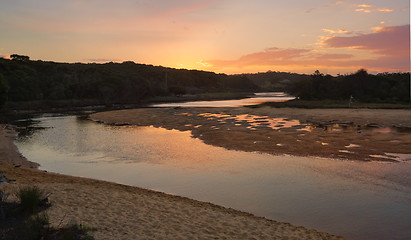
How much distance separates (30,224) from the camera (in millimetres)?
7965

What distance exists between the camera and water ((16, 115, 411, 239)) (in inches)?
432

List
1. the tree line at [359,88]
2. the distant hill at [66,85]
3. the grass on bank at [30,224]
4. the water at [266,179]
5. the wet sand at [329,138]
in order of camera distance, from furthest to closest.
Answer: the distant hill at [66,85] < the tree line at [359,88] < the wet sand at [329,138] < the water at [266,179] < the grass on bank at [30,224]

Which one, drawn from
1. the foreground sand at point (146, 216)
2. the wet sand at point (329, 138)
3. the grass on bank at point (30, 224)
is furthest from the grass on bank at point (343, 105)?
the grass on bank at point (30, 224)

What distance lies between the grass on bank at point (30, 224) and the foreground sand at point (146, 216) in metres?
0.44

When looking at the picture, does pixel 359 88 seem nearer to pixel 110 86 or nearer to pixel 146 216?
pixel 146 216

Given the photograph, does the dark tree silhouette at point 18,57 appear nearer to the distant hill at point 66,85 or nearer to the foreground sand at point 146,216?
the distant hill at point 66,85

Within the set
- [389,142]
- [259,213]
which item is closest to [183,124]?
[389,142]

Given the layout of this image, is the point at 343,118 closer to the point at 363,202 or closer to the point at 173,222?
the point at 363,202

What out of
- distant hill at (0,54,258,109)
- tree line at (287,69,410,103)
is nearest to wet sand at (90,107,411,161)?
tree line at (287,69,410,103)

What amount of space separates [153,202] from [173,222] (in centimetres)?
225

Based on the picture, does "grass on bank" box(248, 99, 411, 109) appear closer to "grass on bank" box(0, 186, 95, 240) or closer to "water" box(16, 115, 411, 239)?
"water" box(16, 115, 411, 239)

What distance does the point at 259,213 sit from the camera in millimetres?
11453

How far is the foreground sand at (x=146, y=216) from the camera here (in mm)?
8812

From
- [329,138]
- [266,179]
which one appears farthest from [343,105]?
[266,179]
